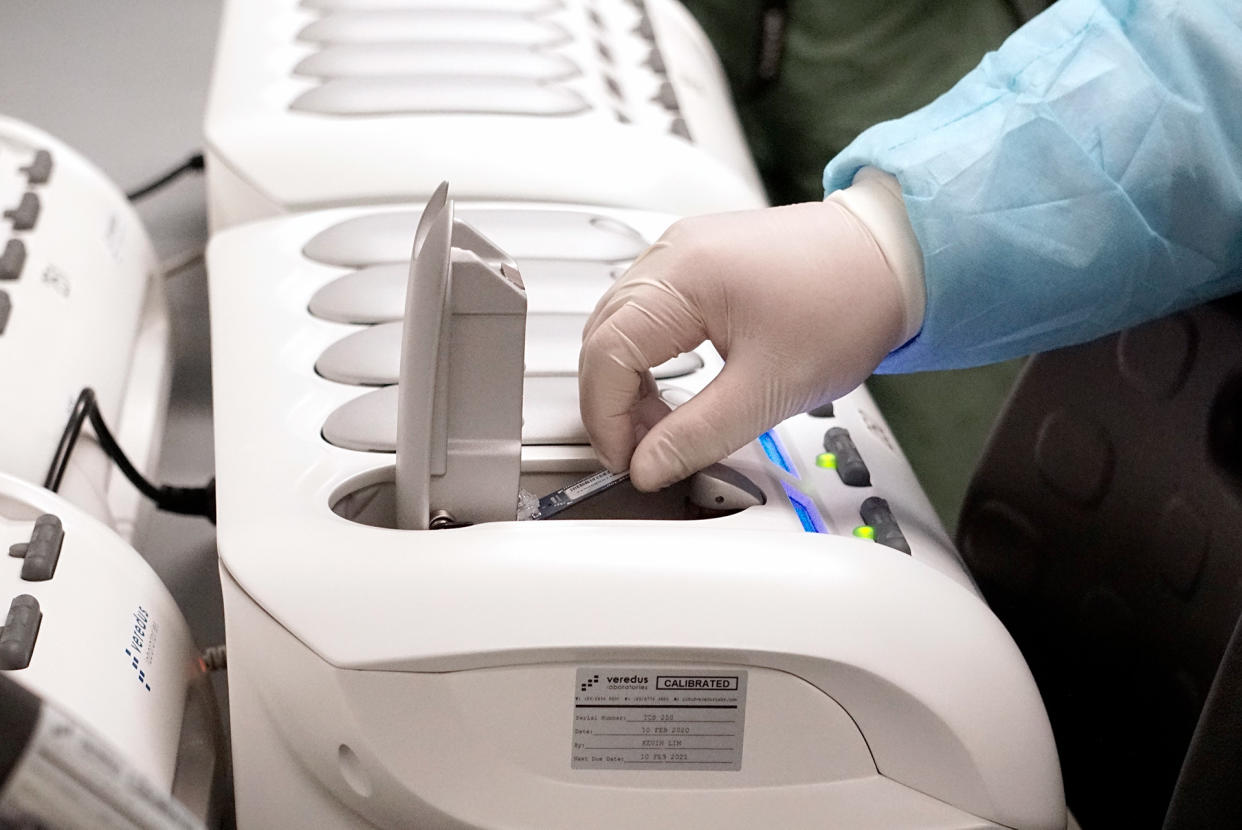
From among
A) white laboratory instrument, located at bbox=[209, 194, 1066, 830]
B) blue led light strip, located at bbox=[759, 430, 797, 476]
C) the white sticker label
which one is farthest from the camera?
blue led light strip, located at bbox=[759, 430, 797, 476]

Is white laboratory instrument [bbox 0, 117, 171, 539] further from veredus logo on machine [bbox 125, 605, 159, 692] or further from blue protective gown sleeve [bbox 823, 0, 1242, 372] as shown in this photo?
blue protective gown sleeve [bbox 823, 0, 1242, 372]

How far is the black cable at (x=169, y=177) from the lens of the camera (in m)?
1.45

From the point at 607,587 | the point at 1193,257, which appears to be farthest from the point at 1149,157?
the point at 607,587

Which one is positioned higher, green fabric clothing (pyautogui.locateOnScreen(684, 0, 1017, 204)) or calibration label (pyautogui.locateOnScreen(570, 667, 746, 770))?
calibration label (pyautogui.locateOnScreen(570, 667, 746, 770))

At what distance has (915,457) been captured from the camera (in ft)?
4.39

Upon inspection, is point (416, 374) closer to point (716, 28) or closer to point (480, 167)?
point (480, 167)

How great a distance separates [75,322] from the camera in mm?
917

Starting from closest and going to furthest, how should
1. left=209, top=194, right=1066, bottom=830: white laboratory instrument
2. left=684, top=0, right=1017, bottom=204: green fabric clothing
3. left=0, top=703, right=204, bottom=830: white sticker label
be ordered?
left=0, top=703, right=204, bottom=830: white sticker label < left=209, top=194, right=1066, bottom=830: white laboratory instrument < left=684, top=0, right=1017, bottom=204: green fabric clothing

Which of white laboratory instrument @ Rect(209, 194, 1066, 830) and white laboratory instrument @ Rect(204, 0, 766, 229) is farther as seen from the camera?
white laboratory instrument @ Rect(204, 0, 766, 229)

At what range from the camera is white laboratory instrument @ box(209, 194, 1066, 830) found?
1.90 ft

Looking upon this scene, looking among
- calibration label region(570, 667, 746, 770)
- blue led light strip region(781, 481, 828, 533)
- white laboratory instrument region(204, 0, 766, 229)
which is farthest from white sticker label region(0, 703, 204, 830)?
white laboratory instrument region(204, 0, 766, 229)

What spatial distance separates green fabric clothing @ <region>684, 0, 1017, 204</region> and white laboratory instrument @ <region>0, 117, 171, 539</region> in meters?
0.77

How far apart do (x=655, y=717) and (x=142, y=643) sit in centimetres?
27

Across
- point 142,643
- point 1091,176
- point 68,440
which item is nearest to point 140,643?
point 142,643
